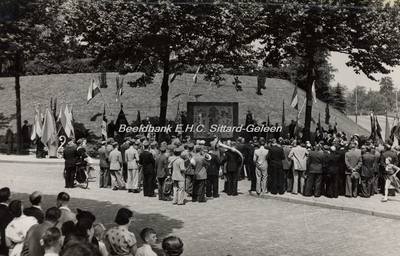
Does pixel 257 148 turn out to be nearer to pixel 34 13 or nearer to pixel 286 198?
pixel 286 198

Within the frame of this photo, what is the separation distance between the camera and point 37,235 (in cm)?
577

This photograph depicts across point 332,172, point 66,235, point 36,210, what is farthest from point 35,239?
point 332,172

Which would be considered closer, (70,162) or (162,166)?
(162,166)

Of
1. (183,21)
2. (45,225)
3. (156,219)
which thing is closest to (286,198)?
(156,219)

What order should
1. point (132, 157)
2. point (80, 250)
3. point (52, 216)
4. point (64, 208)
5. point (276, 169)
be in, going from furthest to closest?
1. point (132, 157)
2. point (276, 169)
3. point (64, 208)
4. point (52, 216)
5. point (80, 250)

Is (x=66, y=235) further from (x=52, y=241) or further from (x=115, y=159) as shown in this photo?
(x=115, y=159)

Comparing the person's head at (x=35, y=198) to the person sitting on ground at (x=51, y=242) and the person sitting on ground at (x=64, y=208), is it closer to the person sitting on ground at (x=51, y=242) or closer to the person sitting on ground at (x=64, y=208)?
the person sitting on ground at (x=64, y=208)

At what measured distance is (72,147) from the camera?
15.6 m

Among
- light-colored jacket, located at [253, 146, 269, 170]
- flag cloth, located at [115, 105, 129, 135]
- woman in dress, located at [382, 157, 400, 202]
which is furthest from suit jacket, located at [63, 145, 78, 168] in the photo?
flag cloth, located at [115, 105, 129, 135]

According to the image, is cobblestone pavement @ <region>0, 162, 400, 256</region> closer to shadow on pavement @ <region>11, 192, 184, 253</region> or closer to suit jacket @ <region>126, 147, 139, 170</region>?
shadow on pavement @ <region>11, 192, 184, 253</region>

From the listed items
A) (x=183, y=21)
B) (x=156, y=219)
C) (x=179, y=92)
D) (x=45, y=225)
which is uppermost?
(x=183, y=21)

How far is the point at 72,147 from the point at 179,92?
26.1 m

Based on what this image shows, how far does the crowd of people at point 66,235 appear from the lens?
4.91m

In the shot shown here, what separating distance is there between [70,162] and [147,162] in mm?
3079
